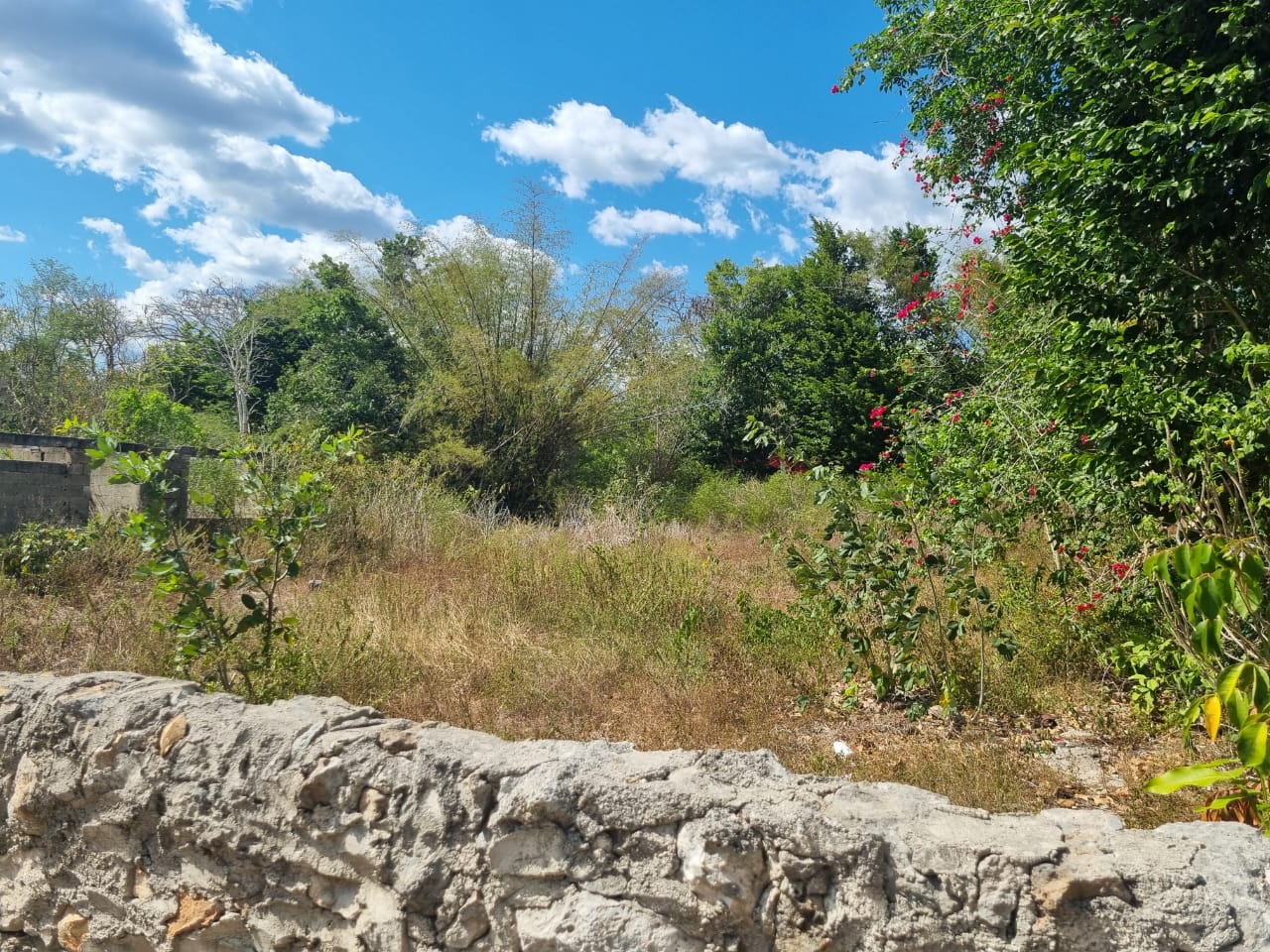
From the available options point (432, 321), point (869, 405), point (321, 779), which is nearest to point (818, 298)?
point (869, 405)

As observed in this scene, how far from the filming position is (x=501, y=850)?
75.1 inches

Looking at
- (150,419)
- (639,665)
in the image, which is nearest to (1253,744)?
(639,665)

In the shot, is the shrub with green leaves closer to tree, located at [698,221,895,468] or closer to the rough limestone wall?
the rough limestone wall

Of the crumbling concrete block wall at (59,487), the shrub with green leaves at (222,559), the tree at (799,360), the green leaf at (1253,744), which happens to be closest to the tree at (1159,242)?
the green leaf at (1253,744)

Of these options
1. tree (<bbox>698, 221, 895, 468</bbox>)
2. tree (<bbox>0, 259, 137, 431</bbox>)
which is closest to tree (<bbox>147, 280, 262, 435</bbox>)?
tree (<bbox>0, 259, 137, 431</bbox>)

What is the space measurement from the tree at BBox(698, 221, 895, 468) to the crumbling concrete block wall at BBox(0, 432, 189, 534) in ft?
33.7

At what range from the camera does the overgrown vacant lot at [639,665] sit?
3.62m

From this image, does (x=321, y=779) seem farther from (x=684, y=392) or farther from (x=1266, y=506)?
(x=684, y=392)

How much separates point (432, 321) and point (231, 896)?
13554mm

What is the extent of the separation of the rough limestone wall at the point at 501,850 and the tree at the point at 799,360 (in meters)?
13.9

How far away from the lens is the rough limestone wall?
157cm

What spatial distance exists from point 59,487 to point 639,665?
6.53m

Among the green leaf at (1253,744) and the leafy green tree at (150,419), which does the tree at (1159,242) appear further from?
the leafy green tree at (150,419)

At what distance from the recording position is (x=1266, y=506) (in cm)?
325
